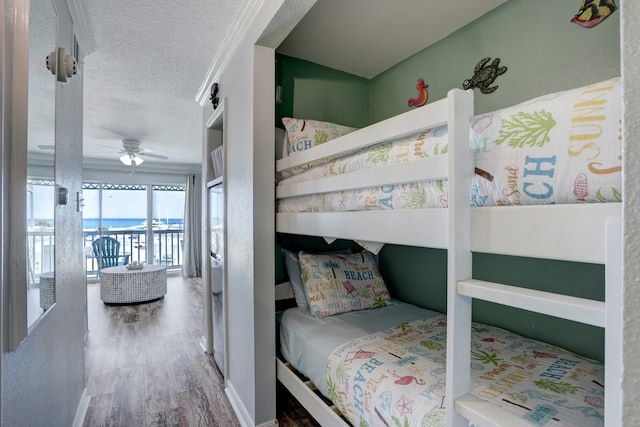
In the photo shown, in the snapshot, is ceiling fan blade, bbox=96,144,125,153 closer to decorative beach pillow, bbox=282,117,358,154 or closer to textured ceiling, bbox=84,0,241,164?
textured ceiling, bbox=84,0,241,164

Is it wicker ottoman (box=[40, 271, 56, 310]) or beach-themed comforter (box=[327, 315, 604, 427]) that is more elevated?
wicker ottoman (box=[40, 271, 56, 310])

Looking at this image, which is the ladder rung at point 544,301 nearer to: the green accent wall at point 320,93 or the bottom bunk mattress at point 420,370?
the bottom bunk mattress at point 420,370

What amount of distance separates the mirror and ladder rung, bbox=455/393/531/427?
1294 mm

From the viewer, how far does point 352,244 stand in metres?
2.58

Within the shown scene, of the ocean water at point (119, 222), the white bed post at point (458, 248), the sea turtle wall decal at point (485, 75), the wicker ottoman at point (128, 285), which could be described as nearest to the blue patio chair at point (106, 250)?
the ocean water at point (119, 222)

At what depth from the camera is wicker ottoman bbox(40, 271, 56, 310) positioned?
3.84 feet

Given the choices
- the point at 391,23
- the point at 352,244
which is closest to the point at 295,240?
the point at 352,244

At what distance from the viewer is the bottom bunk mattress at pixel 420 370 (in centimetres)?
Answer: 99

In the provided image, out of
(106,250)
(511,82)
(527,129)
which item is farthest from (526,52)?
(106,250)

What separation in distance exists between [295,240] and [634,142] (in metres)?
2.13

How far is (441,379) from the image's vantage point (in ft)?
3.68

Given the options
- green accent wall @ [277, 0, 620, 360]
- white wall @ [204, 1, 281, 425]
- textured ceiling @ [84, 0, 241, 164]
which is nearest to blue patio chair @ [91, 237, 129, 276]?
textured ceiling @ [84, 0, 241, 164]

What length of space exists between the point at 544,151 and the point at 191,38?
2170 millimetres

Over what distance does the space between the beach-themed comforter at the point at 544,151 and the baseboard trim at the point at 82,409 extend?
224 centimetres
